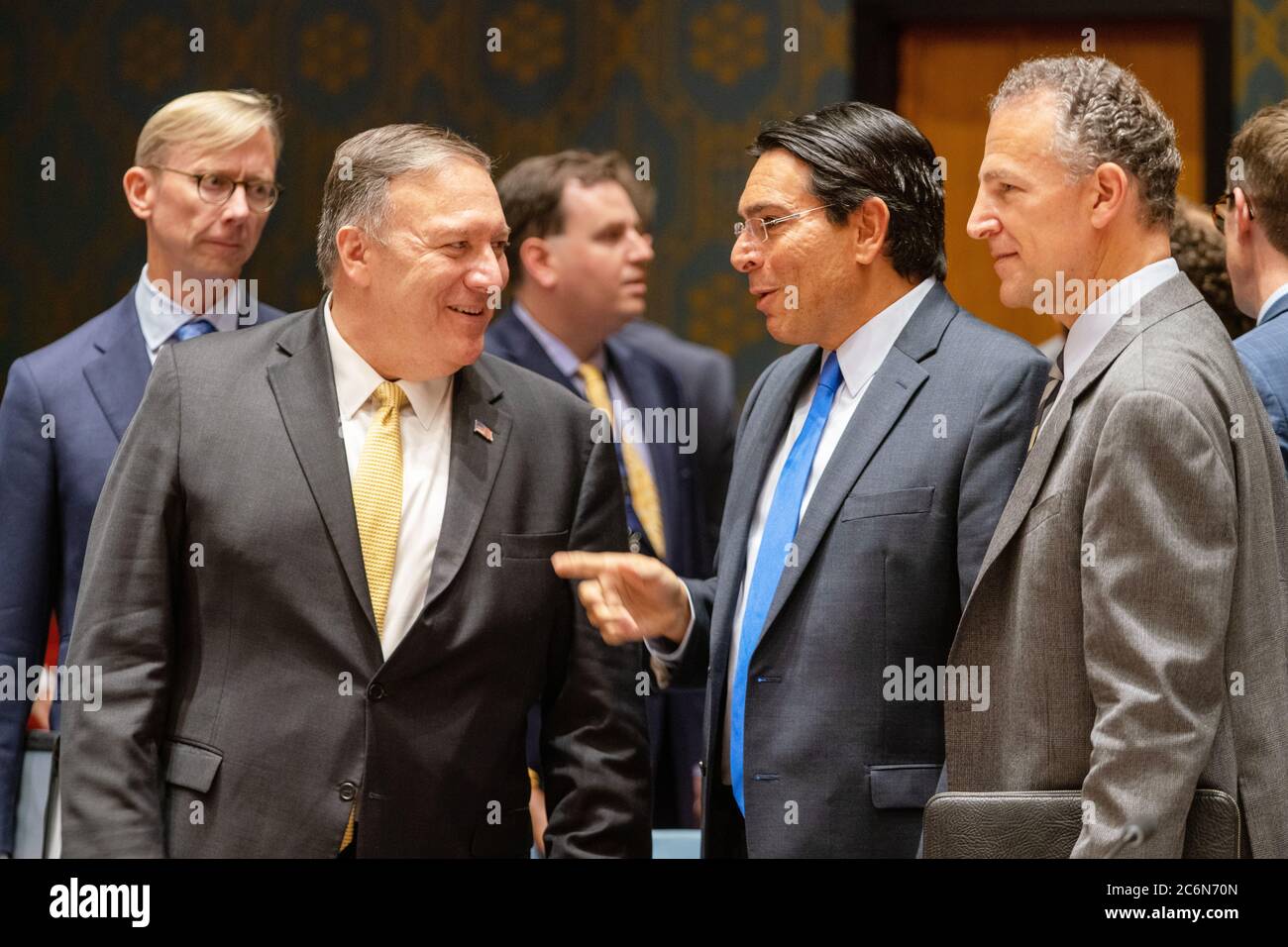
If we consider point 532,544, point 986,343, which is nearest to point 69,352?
point 532,544

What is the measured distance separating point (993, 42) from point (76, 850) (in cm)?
396

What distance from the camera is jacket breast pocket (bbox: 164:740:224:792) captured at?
227 centimetres

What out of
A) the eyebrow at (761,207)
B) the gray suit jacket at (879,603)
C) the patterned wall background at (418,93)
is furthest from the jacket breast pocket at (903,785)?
the patterned wall background at (418,93)

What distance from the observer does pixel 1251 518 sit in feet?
6.66

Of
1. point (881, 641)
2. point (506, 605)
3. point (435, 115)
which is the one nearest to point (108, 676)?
point (506, 605)

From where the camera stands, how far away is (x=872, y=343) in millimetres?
2488

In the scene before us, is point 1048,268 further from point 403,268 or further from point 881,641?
point 403,268

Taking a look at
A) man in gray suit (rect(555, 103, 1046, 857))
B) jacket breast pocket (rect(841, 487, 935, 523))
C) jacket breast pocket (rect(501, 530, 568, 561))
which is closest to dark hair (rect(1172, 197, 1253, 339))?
man in gray suit (rect(555, 103, 1046, 857))

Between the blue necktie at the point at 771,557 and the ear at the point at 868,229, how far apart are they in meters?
0.26

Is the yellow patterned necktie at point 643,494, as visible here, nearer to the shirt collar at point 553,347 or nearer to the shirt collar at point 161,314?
the shirt collar at point 553,347

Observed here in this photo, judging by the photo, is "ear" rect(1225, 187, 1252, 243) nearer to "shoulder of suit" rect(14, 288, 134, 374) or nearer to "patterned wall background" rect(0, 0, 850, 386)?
"shoulder of suit" rect(14, 288, 134, 374)

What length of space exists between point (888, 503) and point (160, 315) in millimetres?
1529

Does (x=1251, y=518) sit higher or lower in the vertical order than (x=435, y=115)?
lower

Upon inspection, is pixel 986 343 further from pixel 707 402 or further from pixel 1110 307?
pixel 707 402
